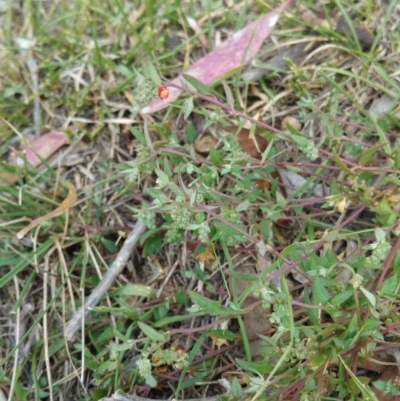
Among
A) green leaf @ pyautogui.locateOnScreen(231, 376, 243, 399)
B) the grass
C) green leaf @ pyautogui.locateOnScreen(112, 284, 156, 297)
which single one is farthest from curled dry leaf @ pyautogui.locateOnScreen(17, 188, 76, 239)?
green leaf @ pyautogui.locateOnScreen(231, 376, 243, 399)

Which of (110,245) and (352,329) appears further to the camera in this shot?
(110,245)

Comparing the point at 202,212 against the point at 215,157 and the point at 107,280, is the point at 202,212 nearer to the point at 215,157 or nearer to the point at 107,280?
the point at 215,157

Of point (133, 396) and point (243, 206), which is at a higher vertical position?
point (243, 206)

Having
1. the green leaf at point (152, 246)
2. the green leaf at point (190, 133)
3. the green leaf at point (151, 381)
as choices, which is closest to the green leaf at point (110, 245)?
the green leaf at point (152, 246)

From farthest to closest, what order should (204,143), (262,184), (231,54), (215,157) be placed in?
1. (231,54)
2. (204,143)
3. (262,184)
4. (215,157)

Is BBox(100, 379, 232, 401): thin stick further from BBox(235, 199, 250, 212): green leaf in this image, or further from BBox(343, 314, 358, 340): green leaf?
BBox(235, 199, 250, 212): green leaf

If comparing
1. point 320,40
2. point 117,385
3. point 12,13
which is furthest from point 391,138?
point 12,13

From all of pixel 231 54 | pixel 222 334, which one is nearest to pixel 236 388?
pixel 222 334
